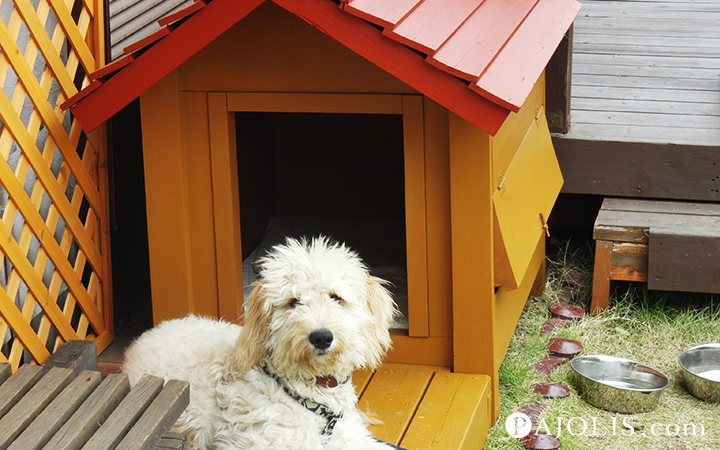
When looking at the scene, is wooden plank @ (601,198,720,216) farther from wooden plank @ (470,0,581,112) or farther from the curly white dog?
the curly white dog

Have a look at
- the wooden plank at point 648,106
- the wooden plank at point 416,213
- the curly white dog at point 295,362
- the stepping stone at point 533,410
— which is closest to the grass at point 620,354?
the stepping stone at point 533,410

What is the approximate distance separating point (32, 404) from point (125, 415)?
11.9 inches

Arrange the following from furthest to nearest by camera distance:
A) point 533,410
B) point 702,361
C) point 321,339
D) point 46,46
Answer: point 702,361 < point 533,410 < point 46,46 < point 321,339

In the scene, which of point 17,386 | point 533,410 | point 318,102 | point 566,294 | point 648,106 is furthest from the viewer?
point 648,106

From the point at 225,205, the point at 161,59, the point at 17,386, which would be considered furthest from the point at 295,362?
the point at 161,59

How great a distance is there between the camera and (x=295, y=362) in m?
2.31

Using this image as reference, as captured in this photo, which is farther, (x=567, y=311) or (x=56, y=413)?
(x=567, y=311)

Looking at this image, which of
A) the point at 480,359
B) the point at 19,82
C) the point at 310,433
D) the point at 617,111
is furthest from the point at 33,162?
the point at 617,111

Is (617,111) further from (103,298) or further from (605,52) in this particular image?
(103,298)

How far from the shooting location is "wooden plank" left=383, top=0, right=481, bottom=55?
2779 mm

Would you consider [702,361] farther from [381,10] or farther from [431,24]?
[381,10]

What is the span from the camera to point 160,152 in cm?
335

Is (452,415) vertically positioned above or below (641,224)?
below

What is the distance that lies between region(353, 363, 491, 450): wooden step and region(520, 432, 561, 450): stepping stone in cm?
18
